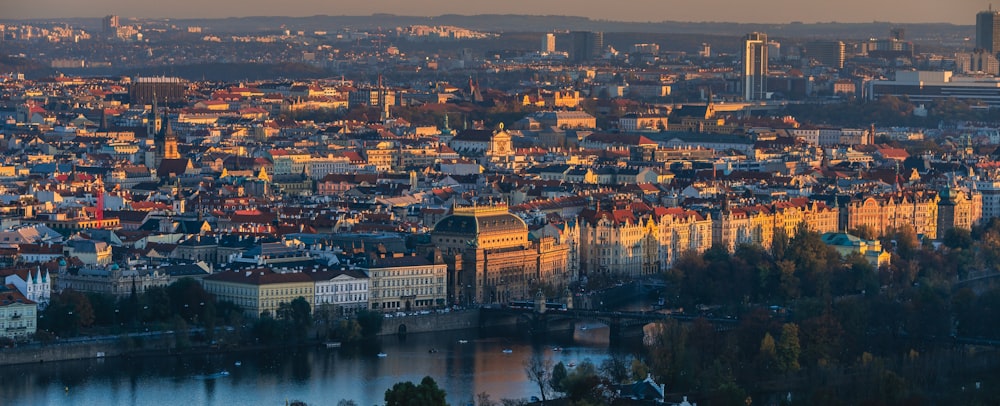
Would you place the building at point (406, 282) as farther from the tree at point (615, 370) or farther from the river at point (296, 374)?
the tree at point (615, 370)

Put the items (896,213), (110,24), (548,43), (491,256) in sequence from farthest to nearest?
(110,24) → (548,43) → (896,213) → (491,256)

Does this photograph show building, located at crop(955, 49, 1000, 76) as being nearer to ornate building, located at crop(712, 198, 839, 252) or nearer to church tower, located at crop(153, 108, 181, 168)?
church tower, located at crop(153, 108, 181, 168)

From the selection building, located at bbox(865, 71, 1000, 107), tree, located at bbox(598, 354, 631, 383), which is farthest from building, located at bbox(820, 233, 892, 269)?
building, located at bbox(865, 71, 1000, 107)

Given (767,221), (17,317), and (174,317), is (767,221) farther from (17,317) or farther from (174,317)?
(17,317)

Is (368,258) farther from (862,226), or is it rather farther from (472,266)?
(862,226)

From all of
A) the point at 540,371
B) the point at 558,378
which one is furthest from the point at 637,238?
the point at 558,378

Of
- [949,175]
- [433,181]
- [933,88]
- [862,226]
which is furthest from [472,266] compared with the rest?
[933,88]

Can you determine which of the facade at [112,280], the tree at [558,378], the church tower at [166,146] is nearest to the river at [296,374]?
the tree at [558,378]
